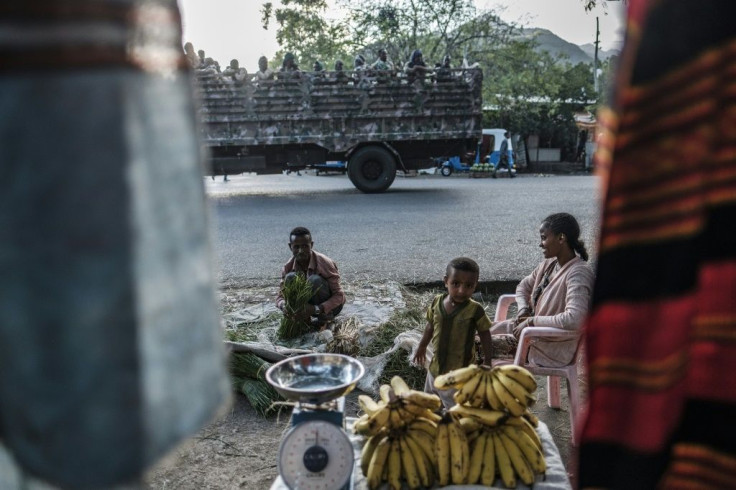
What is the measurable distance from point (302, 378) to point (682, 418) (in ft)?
4.95

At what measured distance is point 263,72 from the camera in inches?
482

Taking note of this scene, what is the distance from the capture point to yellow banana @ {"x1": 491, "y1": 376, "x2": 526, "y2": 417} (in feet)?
7.57

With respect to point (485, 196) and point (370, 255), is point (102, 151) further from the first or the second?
point (485, 196)

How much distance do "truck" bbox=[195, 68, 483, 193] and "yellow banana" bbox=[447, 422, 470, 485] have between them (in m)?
10.7

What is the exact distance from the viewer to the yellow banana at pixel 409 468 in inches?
85.7

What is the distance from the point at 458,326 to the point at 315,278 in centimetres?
190

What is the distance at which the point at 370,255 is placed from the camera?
23.9ft

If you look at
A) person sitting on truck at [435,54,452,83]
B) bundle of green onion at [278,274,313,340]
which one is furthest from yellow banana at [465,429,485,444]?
person sitting on truck at [435,54,452,83]

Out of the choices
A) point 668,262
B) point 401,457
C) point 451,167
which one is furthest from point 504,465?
point 451,167

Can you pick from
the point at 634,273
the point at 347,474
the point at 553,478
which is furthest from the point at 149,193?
the point at 553,478

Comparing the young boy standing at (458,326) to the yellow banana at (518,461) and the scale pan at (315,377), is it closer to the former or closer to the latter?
the yellow banana at (518,461)

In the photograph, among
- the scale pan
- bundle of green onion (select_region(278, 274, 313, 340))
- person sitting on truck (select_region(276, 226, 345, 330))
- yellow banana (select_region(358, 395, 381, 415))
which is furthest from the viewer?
person sitting on truck (select_region(276, 226, 345, 330))

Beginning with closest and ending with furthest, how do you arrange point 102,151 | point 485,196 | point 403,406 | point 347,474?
point 102,151 < point 347,474 < point 403,406 < point 485,196

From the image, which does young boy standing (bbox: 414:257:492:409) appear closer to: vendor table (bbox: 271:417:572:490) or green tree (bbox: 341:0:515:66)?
vendor table (bbox: 271:417:572:490)
